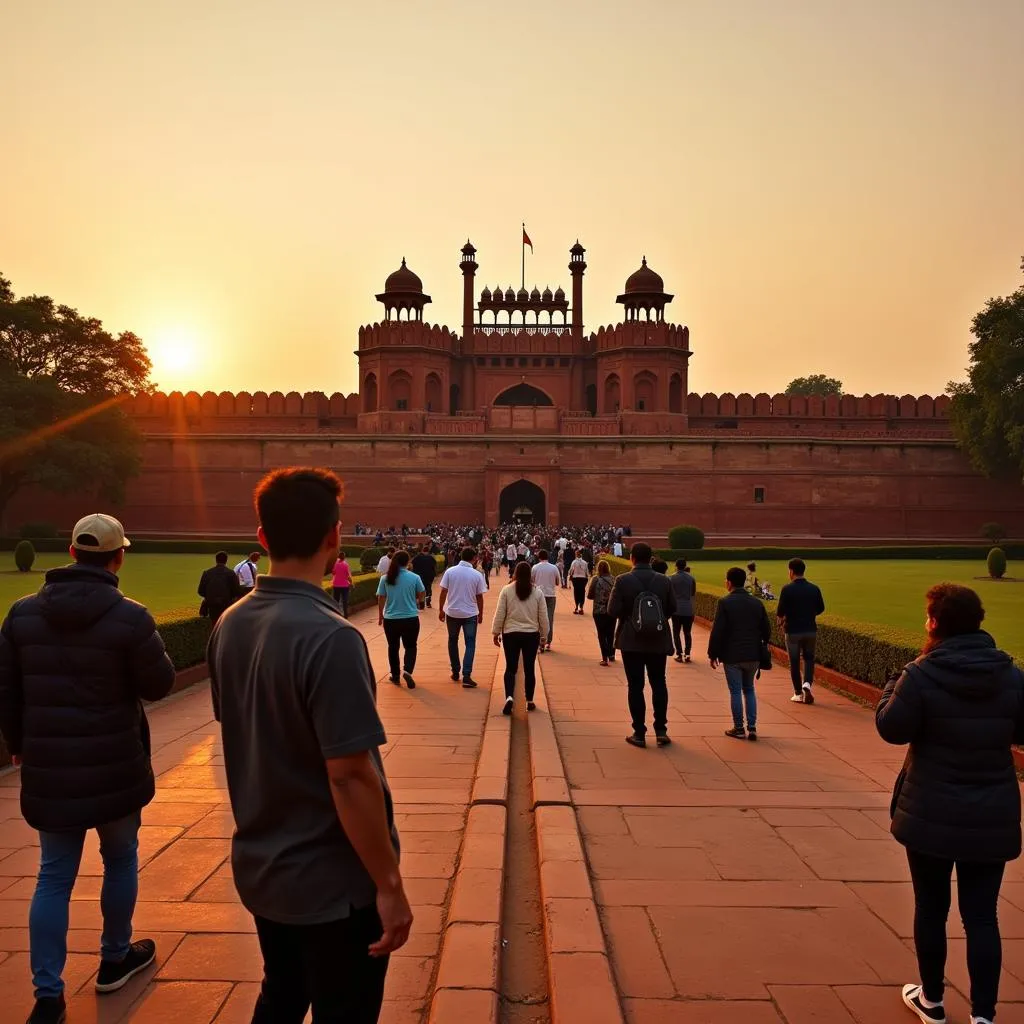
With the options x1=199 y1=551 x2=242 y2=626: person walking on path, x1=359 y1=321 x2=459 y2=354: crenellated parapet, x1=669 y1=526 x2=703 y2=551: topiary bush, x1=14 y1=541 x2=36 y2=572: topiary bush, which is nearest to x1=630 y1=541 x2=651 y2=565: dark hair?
x1=199 y1=551 x2=242 y2=626: person walking on path

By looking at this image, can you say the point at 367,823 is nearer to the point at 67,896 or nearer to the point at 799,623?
the point at 67,896

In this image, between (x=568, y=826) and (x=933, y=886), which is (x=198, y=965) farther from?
(x=933, y=886)

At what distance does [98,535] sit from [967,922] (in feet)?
8.83

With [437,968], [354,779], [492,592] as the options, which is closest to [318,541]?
[354,779]

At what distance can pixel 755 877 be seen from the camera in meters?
3.64

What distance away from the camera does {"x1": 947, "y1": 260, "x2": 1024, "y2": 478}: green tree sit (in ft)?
99.2

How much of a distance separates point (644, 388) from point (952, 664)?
40.2 meters

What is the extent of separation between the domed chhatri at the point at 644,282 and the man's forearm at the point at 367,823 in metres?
43.3

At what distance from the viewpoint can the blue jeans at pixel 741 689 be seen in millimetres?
6082

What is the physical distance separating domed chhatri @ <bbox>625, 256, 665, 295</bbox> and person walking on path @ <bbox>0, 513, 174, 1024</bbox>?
42.4 metres

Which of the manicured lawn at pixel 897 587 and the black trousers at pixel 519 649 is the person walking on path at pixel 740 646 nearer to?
the black trousers at pixel 519 649

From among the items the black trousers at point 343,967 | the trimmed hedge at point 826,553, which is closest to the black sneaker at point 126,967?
the black trousers at point 343,967

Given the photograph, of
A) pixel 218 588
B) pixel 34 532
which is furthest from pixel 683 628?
pixel 34 532

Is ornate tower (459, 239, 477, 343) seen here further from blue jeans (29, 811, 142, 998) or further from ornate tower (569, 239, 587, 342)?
blue jeans (29, 811, 142, 998)
